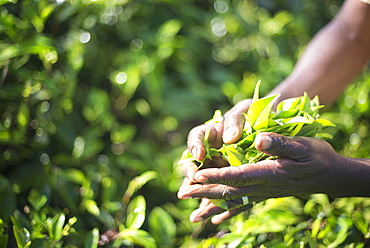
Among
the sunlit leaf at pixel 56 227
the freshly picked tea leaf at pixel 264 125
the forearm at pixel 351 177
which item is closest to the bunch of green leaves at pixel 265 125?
the freshly picked tea leaf at pixel 264 125

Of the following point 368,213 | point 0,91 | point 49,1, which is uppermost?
point 49,1

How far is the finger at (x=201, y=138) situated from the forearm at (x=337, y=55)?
0.37 m

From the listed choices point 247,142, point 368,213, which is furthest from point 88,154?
point 368,213

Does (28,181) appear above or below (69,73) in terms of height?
below

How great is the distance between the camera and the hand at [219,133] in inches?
36.4

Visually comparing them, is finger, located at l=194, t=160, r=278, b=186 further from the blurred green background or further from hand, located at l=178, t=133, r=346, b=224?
the blurred green background

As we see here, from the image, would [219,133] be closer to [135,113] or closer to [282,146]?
[282,146]

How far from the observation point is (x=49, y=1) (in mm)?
1290

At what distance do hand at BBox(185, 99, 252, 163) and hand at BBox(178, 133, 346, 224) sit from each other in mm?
63

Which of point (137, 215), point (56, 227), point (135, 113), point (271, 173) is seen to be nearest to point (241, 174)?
point (271, 173)

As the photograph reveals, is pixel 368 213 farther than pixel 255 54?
No

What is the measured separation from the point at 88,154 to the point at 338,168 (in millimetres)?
825

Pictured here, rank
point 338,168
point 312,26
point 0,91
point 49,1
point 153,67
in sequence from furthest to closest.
Answer: point 312,26 < point 153,67 < point 49,1 < point 0,91 < point 338,168

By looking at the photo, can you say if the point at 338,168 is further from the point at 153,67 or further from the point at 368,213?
the point at 153,67
